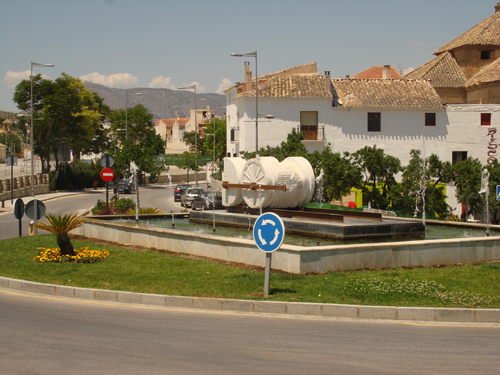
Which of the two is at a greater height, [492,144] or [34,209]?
[492,144]

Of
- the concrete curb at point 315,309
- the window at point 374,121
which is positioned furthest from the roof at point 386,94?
the concrete curb at point 315,309

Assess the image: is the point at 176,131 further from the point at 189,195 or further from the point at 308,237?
the point at 308,237

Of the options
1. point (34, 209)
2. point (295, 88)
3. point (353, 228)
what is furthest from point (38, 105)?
point (353, 228)

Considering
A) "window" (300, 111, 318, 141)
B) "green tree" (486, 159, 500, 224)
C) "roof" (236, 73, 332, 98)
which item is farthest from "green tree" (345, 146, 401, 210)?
"roof" (236, 73, 332, 98)

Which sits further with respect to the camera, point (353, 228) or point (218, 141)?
point (218, 141)

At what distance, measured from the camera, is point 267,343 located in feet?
23.7

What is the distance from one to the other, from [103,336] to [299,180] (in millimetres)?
12127

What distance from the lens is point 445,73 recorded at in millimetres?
48594

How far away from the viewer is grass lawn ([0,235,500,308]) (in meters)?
9.56

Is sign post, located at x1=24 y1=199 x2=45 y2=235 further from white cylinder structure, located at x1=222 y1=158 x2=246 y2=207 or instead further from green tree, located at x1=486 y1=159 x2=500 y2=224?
green tree, located at x1=486 y1=159 x2=500 y2=224

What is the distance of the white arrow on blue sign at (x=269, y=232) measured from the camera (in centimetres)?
943

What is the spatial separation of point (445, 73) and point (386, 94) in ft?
31.2

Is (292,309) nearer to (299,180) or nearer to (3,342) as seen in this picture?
(3,342)

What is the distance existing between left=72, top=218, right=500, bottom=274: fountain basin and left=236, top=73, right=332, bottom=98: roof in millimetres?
28560
